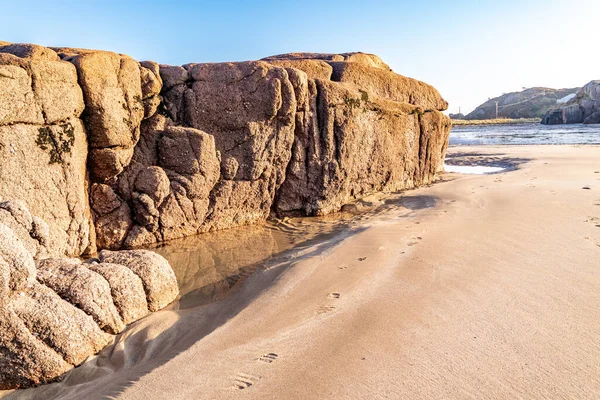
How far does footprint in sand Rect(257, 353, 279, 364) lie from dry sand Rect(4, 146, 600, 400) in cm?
1

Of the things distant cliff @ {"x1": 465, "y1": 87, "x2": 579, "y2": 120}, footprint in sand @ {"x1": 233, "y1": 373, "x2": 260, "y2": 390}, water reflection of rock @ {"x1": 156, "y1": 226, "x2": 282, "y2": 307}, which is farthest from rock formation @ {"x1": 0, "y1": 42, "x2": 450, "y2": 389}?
distant cliff @ {"x1": 465, "y1": 87, "x2": 579, "y2": 120}

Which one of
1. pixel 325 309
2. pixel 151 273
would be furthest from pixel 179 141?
pixel 325 309

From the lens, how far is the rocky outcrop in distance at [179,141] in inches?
226

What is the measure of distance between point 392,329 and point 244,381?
1371 millimetres

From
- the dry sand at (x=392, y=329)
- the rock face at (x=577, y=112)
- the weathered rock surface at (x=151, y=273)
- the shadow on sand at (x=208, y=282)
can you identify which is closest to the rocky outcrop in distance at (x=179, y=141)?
the shadow on sand at (x=208, y=282)

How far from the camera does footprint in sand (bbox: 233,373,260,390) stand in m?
2.98

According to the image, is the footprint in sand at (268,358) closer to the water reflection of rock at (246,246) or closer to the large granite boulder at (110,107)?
the water reflection of rock at (246,246)

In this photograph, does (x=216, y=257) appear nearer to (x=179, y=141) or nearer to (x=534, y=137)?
(x=179, y=141)

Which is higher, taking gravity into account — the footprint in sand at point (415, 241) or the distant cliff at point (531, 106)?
the distant cliff at point (531, 106)

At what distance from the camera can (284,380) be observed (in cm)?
300

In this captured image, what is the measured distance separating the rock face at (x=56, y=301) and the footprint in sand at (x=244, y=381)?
1651 millimetres

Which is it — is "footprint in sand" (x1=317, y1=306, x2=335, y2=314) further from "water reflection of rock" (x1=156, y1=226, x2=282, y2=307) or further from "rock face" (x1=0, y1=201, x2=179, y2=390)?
"rock face" (x1=0, y1=201, x2=179, y2=390)

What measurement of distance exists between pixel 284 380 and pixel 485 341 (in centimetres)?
167

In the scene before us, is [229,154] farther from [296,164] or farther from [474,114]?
[474,114]
